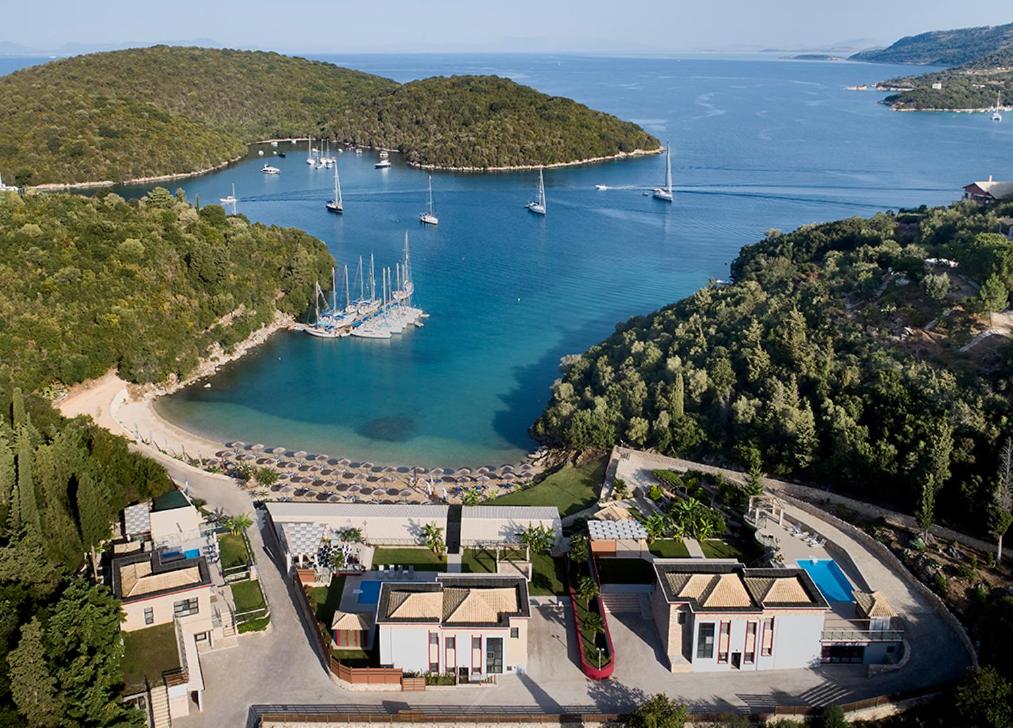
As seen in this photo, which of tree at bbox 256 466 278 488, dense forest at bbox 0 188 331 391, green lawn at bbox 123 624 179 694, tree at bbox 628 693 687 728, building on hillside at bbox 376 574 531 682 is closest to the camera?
tree at bbox 628 693 687 728

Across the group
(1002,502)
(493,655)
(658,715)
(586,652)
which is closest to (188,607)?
(493,655)

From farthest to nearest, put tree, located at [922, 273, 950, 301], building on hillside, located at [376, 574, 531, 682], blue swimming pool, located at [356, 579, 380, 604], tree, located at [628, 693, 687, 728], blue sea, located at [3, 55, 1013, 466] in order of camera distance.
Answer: blue sea, located at [3, 55, 1013, 466] → tree, located at [922, 273, 950, 301] → blue swimming pool, located at [356, 579, 380, 604] → building on hillside, located at [376, 574, 531, 682] → tree, located at [628, 693, 687, 728]

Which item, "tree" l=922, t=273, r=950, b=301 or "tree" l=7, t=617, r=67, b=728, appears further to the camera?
"tree" l=922, t=273, r=950, b=301

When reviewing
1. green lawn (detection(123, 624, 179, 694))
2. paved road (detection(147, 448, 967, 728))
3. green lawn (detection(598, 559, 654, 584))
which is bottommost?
paved road (detection(147, 448, 967, 728))

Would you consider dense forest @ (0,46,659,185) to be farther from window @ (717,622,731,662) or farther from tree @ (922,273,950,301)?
window @ (717,622,731,662)

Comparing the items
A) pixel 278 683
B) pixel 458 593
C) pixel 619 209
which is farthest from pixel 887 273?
pixel 619 209

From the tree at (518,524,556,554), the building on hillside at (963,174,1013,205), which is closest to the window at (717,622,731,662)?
the tree at (518,524,556,554)
